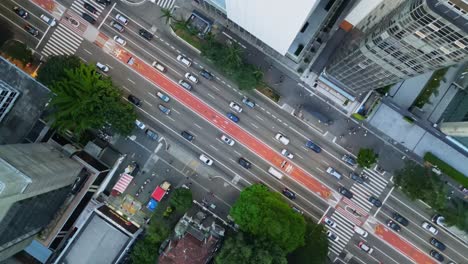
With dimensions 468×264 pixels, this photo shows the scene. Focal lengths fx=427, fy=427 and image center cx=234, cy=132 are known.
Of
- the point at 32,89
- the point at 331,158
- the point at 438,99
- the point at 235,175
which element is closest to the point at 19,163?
the point at 32,89

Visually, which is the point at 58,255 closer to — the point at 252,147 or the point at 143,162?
the point at 143,162

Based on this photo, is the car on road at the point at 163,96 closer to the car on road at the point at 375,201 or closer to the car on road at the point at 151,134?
the car on road at the point at 151,134

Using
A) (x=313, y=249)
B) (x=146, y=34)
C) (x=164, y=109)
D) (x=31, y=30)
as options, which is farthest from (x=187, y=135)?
(x=31, y=30)

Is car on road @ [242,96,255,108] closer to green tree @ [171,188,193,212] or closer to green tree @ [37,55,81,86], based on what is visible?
green tree @ [171,188,193,212]

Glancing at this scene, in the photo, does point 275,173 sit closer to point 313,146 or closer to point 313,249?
point 313,146

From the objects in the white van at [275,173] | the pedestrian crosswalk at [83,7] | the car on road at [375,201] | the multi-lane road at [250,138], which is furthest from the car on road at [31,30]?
the car on road at [375,201]
